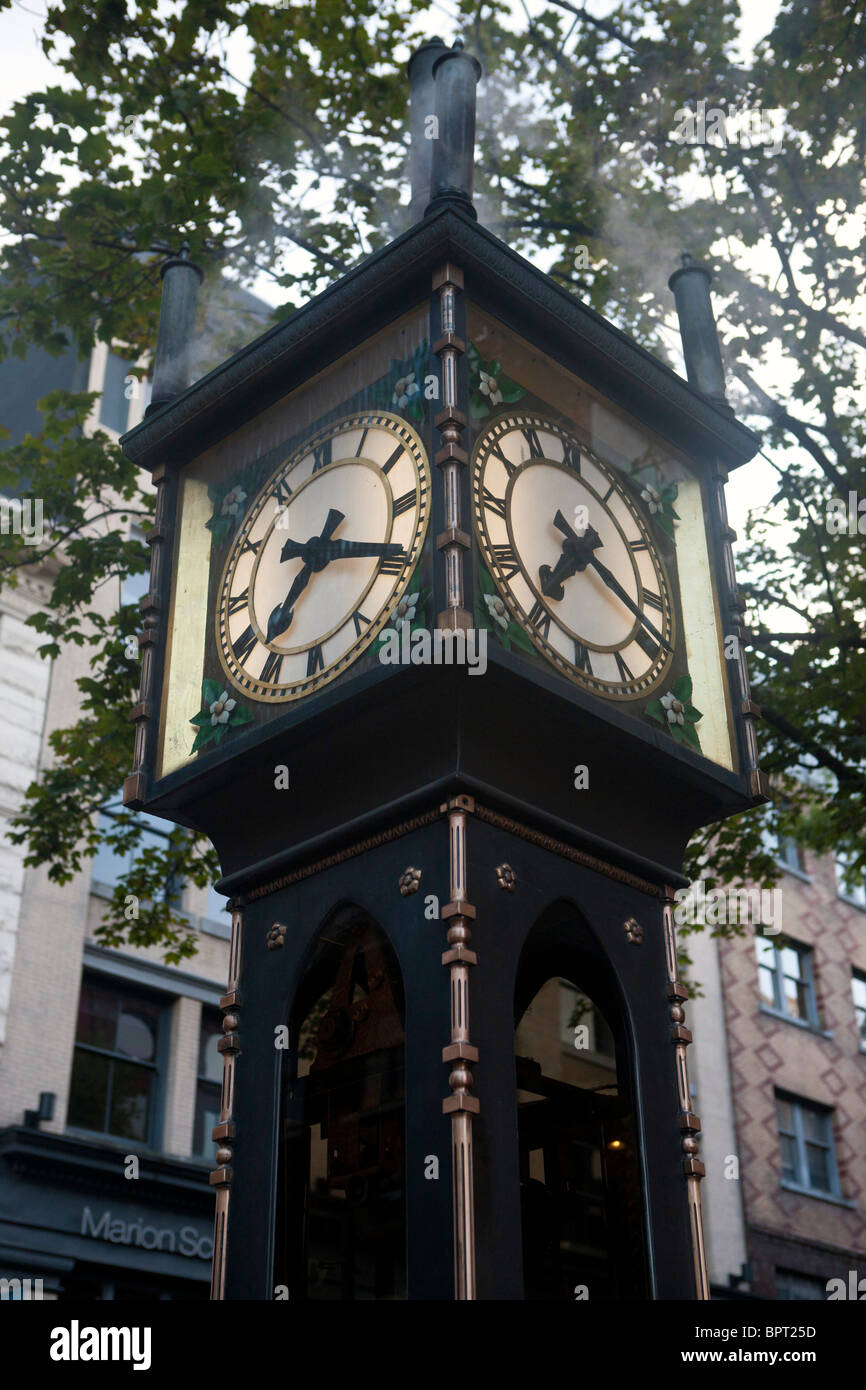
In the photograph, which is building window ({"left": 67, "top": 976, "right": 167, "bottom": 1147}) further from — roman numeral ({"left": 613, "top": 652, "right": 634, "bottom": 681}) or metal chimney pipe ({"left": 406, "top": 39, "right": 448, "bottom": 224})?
metal chimney pipe ({"left": 406, "top": 39, "right": 448, "bottom": 224})

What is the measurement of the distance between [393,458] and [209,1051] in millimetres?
16145

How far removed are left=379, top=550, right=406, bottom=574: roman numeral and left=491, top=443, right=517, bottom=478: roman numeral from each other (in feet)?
1.20

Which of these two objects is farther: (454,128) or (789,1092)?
(789,1092)

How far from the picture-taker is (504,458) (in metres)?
3.47

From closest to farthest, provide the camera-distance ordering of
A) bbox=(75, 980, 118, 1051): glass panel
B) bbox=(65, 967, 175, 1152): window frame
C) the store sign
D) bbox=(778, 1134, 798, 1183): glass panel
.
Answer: the store sign → bbox=(65, 967, 175, 1152): window frame → bbox=(75, 980, 118, 1051): glass panel → bbox=(778, 1134, 798, 1183): glass panel

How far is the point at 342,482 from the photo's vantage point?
3.54m

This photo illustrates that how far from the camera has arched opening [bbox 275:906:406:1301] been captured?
3076 mm

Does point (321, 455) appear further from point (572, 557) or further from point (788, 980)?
point (788, 980)

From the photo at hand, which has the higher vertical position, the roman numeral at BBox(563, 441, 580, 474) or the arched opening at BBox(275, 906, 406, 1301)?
the roman numeral at BBox(563, 441, 580, 474)

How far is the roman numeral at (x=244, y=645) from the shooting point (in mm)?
3613

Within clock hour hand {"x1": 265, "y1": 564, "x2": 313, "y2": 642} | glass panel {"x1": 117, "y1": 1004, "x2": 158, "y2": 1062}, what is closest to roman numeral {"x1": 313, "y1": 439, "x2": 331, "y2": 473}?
clock hour hand {"x1": 265, "y1": 564, "x2": 313, "y2": 642}

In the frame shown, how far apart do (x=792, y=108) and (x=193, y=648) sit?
7.94 meters

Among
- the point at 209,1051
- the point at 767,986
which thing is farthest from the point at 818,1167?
the point at 209,1051

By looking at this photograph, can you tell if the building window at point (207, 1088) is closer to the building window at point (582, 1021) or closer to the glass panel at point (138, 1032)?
the glass panel at point (138, 1032)
